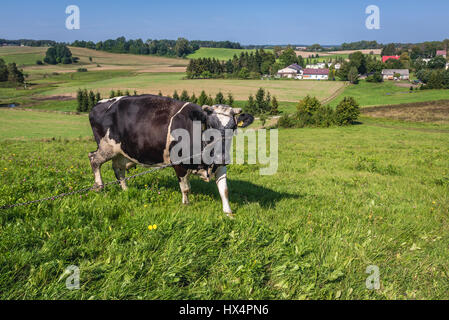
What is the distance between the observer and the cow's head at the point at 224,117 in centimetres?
587

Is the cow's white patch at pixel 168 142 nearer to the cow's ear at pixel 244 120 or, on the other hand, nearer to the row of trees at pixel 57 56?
the cow's ear at pixel 244 120

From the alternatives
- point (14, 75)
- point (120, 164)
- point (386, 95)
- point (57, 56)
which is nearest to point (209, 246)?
point (120, 164)

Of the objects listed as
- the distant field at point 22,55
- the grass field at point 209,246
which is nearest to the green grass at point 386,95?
the grass field at point 209,246

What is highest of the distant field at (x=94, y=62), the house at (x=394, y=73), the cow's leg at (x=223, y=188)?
the distant field at (x=94, y=62)

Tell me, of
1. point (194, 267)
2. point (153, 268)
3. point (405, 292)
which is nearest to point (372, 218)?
point (405, 292)

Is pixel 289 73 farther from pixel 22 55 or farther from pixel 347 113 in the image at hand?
pixel 22 55

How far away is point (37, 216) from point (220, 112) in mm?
3628

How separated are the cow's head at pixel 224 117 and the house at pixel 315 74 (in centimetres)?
17181

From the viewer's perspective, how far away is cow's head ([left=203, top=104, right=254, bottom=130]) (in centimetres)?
587

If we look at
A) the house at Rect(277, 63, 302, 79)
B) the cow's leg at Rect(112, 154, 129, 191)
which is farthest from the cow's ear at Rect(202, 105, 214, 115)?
the house at Rect(277, 63, 302, 79)

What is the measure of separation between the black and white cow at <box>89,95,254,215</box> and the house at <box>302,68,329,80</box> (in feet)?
564

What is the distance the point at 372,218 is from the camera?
6238mm

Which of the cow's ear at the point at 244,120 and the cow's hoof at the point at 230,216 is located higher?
the cow's ear at the point at 244,120
